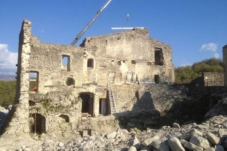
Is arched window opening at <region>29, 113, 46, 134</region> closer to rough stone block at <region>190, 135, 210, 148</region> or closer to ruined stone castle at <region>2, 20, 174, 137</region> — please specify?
ruined stone castle at <region>2, 20, 174, 137</region>

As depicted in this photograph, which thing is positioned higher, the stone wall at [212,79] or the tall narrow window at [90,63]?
the tall narrow window at [90,63]

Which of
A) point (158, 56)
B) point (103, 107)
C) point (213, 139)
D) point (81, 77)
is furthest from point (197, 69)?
point (213, 139)

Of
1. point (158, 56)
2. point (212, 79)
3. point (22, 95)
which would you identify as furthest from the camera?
point (158, 56)

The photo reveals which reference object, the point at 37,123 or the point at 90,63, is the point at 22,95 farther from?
the point at 90,63

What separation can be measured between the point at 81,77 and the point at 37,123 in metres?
5.38

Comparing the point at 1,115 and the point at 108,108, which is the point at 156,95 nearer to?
the point at 108,108

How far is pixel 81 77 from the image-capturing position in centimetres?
2033

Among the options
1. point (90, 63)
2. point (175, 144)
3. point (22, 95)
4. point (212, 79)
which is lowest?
point (175, 144)

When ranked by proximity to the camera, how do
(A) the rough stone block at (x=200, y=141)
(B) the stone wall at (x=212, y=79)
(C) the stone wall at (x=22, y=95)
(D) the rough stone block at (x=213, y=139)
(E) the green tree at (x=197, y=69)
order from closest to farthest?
(A) the rough stone block at (x=200, y=141)
(D) the rough stone block at (x=213, y=139)
(C) the stone wall at (x=22, y=95)
(B) the stone wall at (x=212, y=79)
(E) the green tree at (x=197, y=69)

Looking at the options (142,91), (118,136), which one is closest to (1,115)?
(142,91)

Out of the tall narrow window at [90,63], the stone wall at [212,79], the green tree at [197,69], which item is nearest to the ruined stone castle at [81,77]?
the tall narrow window at [90,63]

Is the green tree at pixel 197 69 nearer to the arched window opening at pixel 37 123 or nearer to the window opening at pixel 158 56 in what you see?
the window opening at pixel 158 56

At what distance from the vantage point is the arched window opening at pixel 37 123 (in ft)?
53.4

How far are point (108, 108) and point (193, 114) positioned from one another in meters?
6.67
